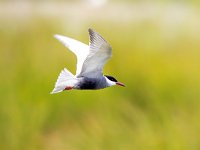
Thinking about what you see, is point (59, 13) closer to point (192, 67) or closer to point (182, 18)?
point (182, 18)

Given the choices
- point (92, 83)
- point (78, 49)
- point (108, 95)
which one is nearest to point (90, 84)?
point (92, 83)

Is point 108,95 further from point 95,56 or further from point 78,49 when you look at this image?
point 95,56

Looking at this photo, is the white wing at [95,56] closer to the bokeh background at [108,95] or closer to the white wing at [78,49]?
Result: the white wing at [78,49]

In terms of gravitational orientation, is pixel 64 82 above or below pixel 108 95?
above

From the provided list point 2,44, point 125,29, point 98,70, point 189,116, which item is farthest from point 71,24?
point 98,70

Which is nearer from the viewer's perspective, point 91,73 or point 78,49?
point 91,73

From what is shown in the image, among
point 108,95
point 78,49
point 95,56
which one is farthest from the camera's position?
point 108,95

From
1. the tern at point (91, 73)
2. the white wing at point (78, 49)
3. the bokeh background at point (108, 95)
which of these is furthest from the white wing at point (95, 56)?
the bokeh background at point (108, 95)
